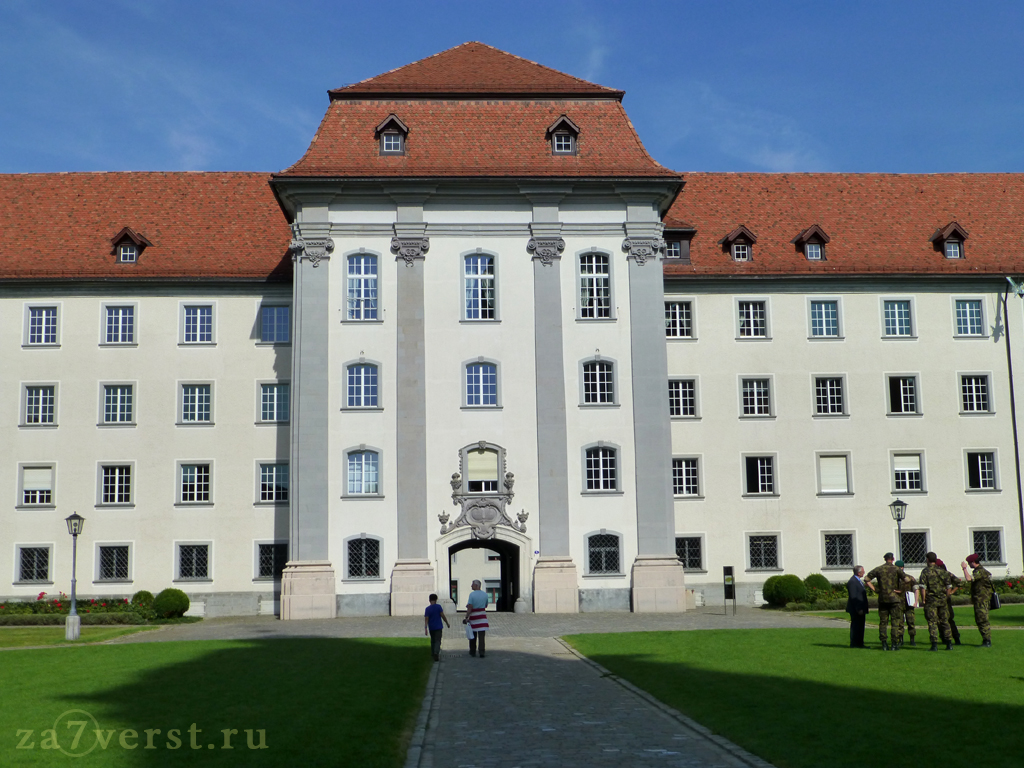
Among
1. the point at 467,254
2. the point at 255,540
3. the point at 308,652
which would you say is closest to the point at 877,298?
the point at 467,254

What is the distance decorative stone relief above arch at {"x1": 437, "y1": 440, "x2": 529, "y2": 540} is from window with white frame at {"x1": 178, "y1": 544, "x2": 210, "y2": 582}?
10.8 meters

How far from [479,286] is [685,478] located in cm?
1239

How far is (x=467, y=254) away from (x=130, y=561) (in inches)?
726

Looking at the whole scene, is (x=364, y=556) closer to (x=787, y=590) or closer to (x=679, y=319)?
(x=787, y=590)

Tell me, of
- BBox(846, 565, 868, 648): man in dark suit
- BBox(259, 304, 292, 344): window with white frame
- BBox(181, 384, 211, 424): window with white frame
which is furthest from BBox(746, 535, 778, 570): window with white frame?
BBox(181, 384, 211, 424): window with white frame

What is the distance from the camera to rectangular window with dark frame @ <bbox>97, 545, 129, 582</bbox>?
4612cm

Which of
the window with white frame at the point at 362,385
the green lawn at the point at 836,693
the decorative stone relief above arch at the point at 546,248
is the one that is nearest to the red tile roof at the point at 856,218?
the decorative stone relief above arch at the point at 546,248

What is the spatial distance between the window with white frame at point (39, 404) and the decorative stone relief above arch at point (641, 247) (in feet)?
79.6

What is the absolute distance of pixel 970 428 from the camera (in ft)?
160

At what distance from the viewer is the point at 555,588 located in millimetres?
41469

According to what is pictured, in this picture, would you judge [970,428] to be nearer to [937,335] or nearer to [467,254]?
[937,335]

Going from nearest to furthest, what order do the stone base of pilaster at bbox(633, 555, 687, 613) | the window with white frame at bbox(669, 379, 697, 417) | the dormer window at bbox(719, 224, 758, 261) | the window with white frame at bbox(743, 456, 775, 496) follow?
the stone base of pilaster at bbox(633, 555, 687, 613), the window with white frame at bbox(743, 456, 775, 496), the window with white frame at bbox(669, 379, 697, 417), the dormer window at bbox(719, 224, 758, 261)

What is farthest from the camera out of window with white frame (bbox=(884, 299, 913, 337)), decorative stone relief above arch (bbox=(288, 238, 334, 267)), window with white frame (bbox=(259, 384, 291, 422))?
window with white frame (bbox=(884, 299, 913, 337))

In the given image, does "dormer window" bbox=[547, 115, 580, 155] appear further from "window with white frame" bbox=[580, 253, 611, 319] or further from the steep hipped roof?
"window with white frame" bbox=[580, 253, 611, 319]
